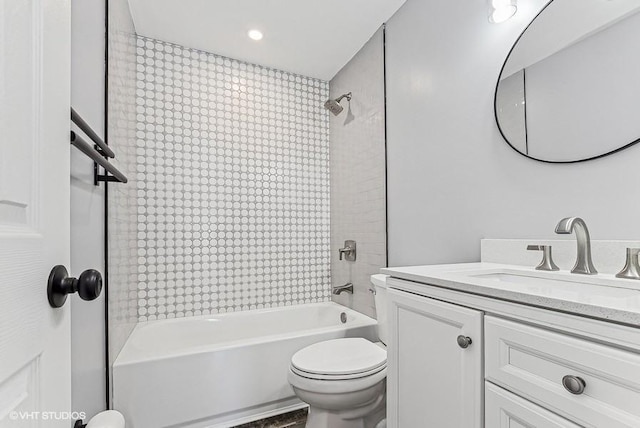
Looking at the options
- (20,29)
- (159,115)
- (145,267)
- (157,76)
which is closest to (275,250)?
(145,267)

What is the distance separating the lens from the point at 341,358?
5.16 ft

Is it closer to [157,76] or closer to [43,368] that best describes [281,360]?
[43,368]

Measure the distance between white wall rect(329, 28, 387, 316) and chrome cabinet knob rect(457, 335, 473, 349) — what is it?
52.4 inches

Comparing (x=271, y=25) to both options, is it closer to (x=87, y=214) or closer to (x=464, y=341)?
(x=87, y=214)

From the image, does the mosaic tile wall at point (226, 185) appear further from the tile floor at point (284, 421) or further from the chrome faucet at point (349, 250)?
the tile floor at point (284, 421)

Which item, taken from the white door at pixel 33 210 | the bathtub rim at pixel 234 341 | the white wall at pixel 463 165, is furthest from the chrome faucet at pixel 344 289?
the white door at pixel 33 210

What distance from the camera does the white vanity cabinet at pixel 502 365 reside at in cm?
55

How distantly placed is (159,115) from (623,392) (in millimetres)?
2611

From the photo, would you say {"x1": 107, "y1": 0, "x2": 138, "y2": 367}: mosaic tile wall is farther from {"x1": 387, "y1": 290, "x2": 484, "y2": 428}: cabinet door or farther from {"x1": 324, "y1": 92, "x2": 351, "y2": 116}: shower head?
{"x1": 324, "y1": 92, "x2": 351, "y2": 116}: shower head

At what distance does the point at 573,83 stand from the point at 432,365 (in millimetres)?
1089

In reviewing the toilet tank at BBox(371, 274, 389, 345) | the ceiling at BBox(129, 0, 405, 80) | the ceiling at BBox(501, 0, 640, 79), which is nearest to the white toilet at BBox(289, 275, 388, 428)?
the toilet tank at BBox(371, 274, 389, 345)

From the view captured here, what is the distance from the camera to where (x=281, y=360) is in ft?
6.11

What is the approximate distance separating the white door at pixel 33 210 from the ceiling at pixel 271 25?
1.74 metres

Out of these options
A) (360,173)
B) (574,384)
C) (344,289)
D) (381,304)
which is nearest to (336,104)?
(360,173)
